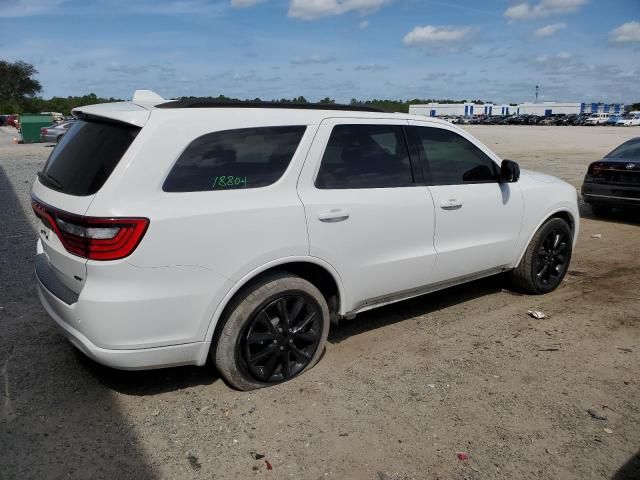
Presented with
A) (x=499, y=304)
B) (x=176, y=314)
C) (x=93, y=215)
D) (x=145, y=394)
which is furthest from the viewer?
(x=499, y=304)

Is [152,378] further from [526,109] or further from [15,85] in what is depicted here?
[526,109]

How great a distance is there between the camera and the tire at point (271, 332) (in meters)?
3.39

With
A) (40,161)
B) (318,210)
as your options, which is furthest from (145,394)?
(40,161)

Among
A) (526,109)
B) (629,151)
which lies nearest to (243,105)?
(629,151)

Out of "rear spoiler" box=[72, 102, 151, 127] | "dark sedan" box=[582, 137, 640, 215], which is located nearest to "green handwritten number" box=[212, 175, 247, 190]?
"rear spoiler" box=[72, 102, 151, 127]

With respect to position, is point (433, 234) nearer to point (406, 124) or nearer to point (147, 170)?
point (406, 124)

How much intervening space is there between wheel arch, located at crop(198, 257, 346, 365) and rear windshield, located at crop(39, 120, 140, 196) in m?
0.99

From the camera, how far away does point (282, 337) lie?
3.62 meters

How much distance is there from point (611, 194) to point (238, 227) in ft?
27.0

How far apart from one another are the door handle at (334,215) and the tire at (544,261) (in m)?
2.45

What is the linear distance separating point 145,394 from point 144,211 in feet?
4.36

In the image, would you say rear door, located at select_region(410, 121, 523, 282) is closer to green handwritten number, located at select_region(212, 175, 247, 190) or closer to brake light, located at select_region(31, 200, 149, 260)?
green handwritten number, located at select_region(212, 175, 247, 190)

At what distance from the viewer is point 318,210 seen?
359cm

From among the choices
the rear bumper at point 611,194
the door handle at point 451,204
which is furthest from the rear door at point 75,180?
the rear bumper at point 611,194
